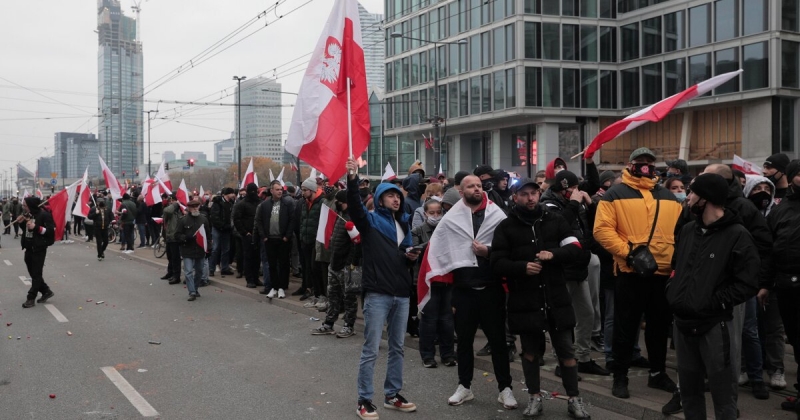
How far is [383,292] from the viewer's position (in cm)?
648

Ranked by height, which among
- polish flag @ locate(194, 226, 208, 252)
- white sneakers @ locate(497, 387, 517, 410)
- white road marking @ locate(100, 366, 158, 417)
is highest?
polish flag @ locate(194, 226, 208, 252)

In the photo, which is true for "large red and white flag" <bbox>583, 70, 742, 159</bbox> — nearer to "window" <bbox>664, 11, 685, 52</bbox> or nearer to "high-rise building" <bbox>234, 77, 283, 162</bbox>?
"window" <bbox>664, 11, 685, 52</bbox>

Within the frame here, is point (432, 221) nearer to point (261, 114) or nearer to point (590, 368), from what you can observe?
point (590, 368)

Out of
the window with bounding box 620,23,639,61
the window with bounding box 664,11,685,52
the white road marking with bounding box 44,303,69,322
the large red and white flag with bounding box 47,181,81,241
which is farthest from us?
the window with bounding box 620,23,639,61

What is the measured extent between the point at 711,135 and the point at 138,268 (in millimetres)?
35573

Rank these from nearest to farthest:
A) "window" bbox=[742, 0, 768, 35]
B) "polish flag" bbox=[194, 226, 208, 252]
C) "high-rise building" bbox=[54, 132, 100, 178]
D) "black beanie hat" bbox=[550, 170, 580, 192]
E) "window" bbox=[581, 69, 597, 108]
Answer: "black beanie hat" bbox=[550, 170, 580, 192], "polish flag" bbox=[194, 226, 208, 252], "window" bbox=[742, 0, 768, 35], "window" bbox=[581, 69, 597, 108], "high-rise building" bbox=[54, 132, 100, 178]

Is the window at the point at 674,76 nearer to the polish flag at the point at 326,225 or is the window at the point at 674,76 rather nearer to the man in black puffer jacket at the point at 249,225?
the man in black puffer jacket at the point at 249,225

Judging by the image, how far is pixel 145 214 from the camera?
25.5 meters

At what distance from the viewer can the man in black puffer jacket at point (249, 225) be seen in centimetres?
1483

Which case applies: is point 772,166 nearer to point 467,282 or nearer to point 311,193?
point 467,282

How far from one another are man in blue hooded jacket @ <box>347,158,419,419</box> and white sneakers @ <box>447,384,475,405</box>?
14.1 inches

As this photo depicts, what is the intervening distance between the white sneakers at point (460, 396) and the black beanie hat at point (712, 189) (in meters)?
2.86

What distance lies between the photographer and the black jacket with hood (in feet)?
15.9

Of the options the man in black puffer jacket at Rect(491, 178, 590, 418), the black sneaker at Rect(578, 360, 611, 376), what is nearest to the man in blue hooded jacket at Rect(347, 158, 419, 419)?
the man in black puffer jacket at Rect(491, 178, 590, 418)
